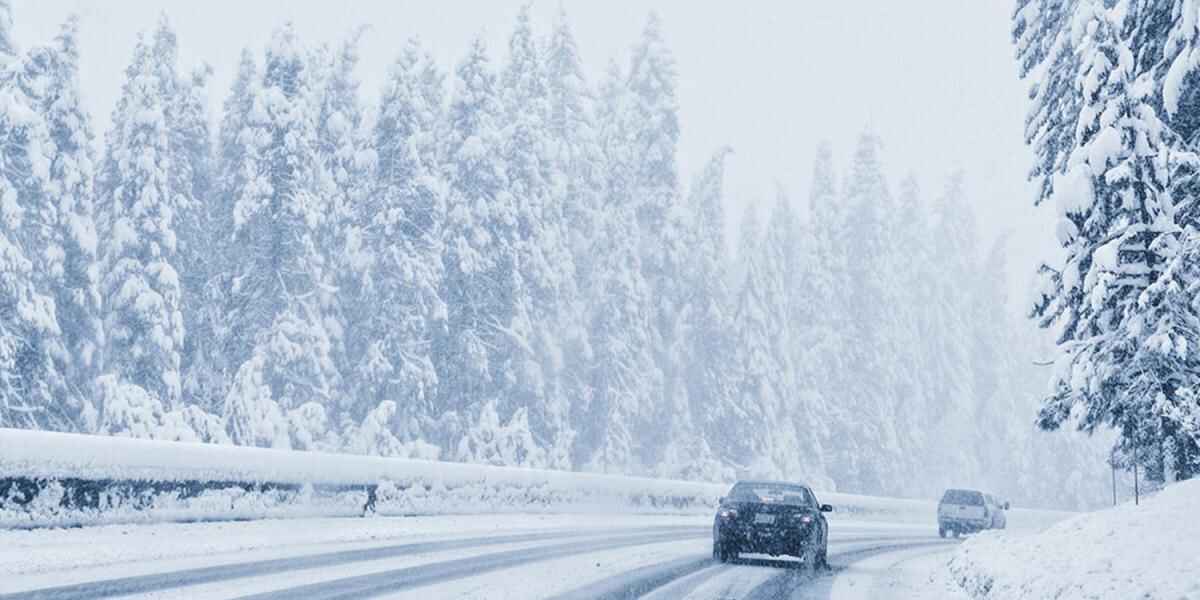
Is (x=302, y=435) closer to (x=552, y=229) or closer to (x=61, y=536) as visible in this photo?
(x=552, y=229)

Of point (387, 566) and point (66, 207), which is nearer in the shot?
point (387, 566)

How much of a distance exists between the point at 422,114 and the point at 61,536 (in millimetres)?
29141

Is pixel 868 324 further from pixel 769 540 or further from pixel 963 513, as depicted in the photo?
pixel 769 540

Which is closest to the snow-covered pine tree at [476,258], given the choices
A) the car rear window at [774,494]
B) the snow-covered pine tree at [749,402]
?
the snow-covered pine tree at [749,402]

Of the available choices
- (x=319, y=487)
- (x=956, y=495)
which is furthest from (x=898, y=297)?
(x=319, y=487)

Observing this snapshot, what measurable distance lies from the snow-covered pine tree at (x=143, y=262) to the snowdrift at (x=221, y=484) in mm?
12729

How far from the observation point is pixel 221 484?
50.7 ft

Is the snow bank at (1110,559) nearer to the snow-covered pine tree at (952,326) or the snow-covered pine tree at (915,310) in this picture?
the snow-covered pine tree at (915,310)

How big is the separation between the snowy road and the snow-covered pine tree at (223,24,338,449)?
15949 mm

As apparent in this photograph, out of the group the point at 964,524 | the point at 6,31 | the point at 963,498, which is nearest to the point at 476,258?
the point at 6,31

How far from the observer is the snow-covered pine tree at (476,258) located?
4041 centimetres

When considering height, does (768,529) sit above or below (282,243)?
below

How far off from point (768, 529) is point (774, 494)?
1.02 meters

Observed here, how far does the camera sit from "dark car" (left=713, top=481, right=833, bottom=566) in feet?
59.6
